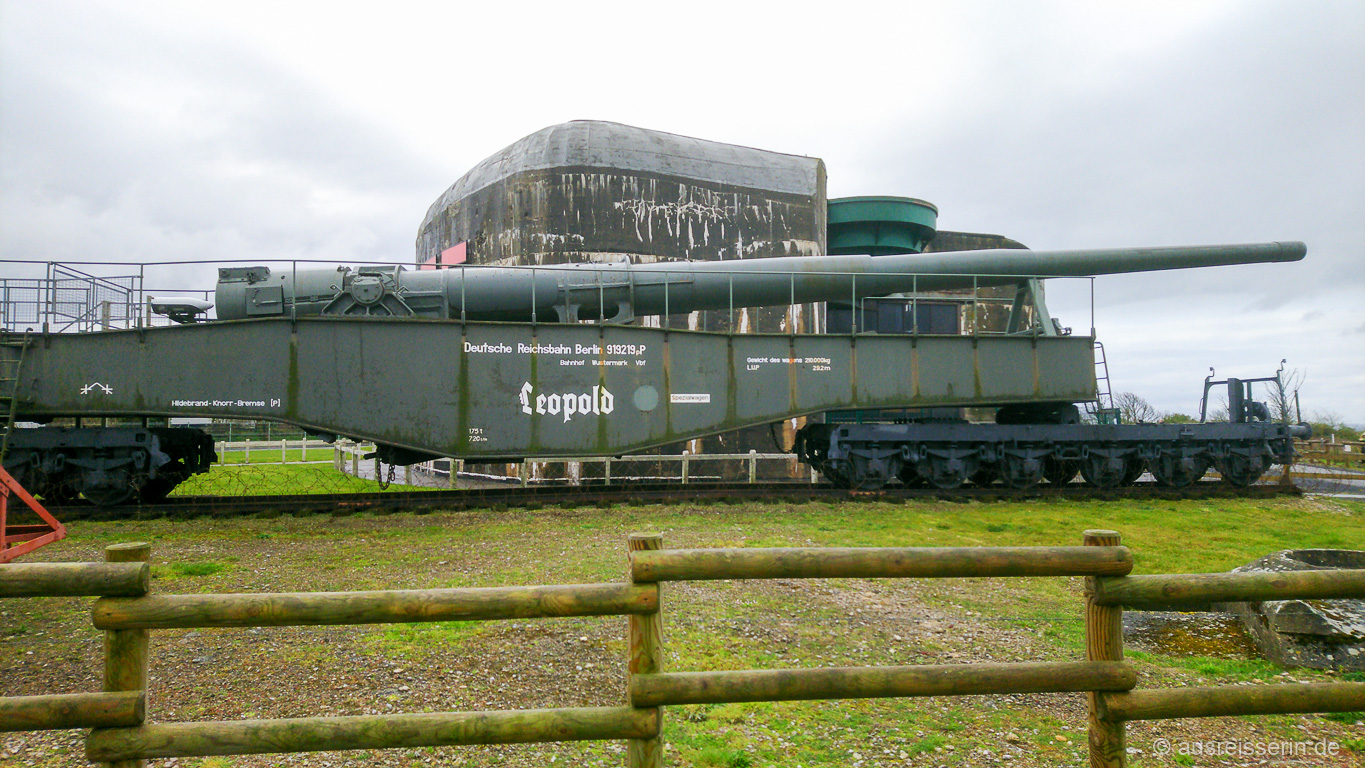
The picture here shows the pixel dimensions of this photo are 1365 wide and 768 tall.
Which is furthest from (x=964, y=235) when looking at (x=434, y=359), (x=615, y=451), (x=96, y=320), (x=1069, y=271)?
(x=96, y=320)

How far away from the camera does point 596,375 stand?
10406mm

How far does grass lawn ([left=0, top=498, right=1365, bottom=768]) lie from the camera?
11.9ft

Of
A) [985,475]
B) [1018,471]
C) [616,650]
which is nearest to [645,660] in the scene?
[616,650]

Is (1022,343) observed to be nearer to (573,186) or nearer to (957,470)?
(957,470)

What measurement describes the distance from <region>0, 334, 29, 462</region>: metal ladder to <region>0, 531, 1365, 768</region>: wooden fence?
8831mm

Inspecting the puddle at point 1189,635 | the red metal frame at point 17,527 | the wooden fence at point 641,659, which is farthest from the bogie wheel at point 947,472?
the red metal frame at point 17,527

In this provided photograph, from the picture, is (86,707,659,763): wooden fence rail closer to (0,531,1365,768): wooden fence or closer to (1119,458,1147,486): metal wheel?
(0,531,1365,768): wooden fence

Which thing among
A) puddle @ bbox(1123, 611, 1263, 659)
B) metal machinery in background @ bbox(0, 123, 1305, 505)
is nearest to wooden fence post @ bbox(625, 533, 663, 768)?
puddle @ bbox(1123, 611, 1263, 659)

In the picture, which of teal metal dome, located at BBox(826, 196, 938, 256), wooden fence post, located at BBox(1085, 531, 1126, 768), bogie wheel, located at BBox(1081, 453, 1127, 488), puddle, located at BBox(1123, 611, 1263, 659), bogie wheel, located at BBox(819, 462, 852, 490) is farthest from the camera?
teal metal dome, located at BBox(826, 196, 938, 256)

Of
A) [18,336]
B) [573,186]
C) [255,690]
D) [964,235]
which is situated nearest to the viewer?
[255,690]

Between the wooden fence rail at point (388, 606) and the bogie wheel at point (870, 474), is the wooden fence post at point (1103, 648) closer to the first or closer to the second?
the wooden fence rail at point (388, 606)

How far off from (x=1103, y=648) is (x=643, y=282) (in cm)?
911

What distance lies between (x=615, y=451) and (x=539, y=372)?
1.54 metres

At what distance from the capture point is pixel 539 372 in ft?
33.5
